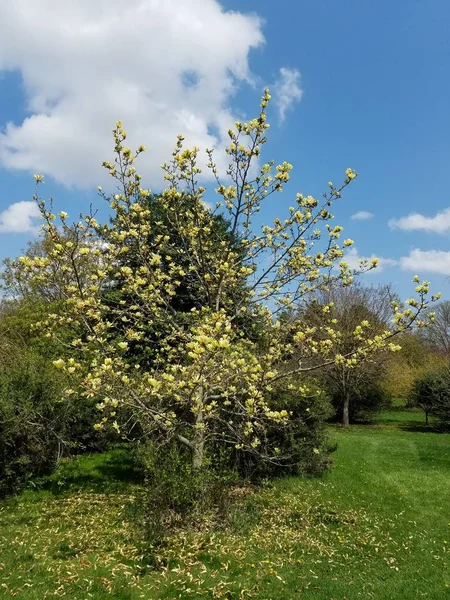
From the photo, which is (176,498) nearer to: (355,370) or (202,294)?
(202,294)

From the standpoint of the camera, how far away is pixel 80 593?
506 cm

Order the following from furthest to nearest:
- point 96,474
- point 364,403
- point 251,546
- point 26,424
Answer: point 364,403
point 96,474
point 26,424
point 251,546

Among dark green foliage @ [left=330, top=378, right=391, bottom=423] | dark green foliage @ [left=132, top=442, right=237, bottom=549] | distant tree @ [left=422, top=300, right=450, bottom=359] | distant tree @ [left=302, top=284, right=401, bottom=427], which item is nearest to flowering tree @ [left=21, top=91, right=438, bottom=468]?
dark green foliage @ [left=132, top=442, right=237, bottom=549]

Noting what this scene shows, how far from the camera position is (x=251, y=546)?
648 centimetres

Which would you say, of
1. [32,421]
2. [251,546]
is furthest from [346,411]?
[251,546]

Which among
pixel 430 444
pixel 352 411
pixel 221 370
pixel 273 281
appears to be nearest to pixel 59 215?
pixel 221 370

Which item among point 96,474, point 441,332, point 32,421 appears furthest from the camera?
point 441,332

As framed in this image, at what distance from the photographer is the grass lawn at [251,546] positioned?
17.3 feet

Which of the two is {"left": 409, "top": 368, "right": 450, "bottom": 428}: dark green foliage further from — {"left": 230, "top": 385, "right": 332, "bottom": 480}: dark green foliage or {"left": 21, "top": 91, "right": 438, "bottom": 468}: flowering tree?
{"left": 21, "top": 91, "right": 438, "bottom": 468}: flowering tree

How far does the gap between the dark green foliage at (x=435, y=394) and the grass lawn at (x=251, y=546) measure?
44.8 feet

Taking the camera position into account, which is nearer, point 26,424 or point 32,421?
point 26,424

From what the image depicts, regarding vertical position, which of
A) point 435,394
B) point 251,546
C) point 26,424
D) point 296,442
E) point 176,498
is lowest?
point 251,546

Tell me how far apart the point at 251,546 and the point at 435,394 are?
19975 millimetres

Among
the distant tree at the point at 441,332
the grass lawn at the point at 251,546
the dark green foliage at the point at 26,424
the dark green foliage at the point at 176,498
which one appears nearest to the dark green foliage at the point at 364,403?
the distant tree at the point at 441,332
